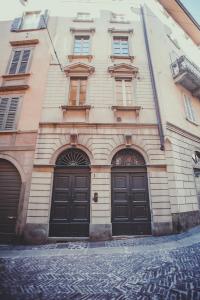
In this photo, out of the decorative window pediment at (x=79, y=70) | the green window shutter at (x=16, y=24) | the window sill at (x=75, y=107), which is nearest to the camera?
the window sill at (x=75, y=107)

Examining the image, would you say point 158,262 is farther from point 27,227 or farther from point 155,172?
point 27,227

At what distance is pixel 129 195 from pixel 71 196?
8.36ft

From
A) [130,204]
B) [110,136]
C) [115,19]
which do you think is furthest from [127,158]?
[115,19]

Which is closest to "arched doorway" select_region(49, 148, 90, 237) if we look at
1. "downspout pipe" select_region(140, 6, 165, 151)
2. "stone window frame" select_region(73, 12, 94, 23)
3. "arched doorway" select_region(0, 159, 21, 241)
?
"arched doorway" select_region(0, 159, 21, 241)

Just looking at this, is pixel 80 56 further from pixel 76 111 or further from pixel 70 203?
pixel 70 203

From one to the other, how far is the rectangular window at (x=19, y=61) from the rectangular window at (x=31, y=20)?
8.29 feet

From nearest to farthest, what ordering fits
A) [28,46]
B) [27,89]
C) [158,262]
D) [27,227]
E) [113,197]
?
[158,262]
[27,227]
[113,197]
[27,89]
[28,46]

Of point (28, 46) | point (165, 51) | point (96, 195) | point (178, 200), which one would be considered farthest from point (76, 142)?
point (165, 51)

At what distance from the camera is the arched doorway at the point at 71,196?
7273 mm

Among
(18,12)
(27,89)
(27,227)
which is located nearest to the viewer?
(27,227)

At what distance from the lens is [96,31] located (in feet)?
36.5

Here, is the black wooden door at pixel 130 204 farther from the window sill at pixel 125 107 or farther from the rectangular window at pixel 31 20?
the rectangular window at pixel 31 20

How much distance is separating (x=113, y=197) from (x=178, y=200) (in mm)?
2913

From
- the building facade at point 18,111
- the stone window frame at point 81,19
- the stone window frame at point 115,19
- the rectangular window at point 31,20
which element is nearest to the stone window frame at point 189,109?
the stone window frame at point 115,19
